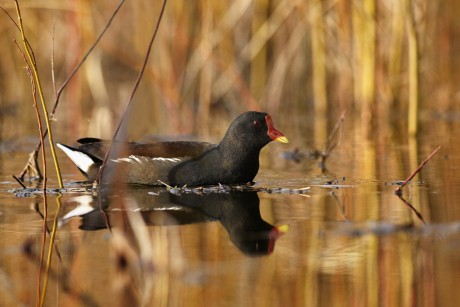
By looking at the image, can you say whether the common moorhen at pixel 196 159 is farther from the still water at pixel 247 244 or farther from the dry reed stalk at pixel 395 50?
the dry reed stalk at pixel 395 50

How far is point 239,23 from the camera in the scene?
1160cm

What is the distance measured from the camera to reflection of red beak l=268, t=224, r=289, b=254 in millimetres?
4023

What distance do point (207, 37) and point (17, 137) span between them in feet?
7.42

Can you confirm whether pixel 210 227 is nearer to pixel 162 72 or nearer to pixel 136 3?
pixel 162 72

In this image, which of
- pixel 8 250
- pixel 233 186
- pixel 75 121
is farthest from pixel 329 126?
pixel 8 250

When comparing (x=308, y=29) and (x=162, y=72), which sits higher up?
(x=308, y=29)

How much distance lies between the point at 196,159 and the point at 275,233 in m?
1.86

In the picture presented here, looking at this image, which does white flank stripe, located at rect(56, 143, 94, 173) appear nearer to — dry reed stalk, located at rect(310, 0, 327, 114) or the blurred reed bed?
the blurred reed bed

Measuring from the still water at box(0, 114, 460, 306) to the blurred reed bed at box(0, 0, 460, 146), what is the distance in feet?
10.7

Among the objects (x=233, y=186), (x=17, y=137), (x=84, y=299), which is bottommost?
(x=84, y=299)

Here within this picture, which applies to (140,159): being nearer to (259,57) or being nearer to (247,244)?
(247,244)

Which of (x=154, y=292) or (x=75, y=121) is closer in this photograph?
(x=154, y=292)

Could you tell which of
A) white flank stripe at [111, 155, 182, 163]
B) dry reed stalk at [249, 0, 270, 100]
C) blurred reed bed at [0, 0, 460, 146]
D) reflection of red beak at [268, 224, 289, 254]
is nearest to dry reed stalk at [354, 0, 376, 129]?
blurred reed bed at [0, 0, 460, 146]

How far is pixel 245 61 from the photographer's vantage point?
11633mm
